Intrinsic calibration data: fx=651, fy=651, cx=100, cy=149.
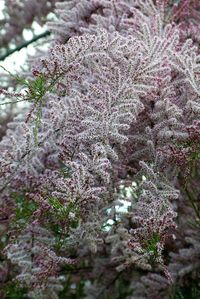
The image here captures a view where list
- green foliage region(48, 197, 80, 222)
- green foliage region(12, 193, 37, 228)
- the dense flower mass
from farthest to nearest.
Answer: green foliage region(12, 193, 37, 228) → the dense flower mass → green foliage region(48, 197, 80, 222)

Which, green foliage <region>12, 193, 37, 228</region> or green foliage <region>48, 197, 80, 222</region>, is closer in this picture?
green foliage <region>48, 197, 80, 222</region>

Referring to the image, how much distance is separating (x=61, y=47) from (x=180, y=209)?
62.0 inches

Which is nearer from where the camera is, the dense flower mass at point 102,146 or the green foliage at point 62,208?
the green foliage at point 62,208

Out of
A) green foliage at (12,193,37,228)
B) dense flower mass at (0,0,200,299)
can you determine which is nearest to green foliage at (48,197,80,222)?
dense flower mass at (0,0,200,299)

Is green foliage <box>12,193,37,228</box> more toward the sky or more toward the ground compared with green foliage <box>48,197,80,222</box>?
more toward the sky

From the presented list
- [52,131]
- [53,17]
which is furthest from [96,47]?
[53,17]

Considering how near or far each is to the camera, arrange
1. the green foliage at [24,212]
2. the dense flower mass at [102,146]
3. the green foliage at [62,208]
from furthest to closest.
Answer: the green foliage at [24,212] < the dense flower mass at [102,146] < the green foliage at [62,208]

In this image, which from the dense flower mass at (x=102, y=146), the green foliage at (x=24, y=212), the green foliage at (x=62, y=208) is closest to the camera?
the green foliage at (x=62, y=208)

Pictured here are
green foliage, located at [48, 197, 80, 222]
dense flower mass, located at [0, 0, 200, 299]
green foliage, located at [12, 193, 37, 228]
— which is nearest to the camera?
green foliage, located at [48, 197, 80, 222]

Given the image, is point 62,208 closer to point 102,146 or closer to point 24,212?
point 102,146

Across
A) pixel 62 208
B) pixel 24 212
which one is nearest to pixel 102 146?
pixel 62 208

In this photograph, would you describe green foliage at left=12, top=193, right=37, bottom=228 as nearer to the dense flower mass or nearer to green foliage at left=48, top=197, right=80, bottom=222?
the dense flower mass

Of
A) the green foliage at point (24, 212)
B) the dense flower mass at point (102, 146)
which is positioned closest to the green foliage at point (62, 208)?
the dense flower mass at point (102, 146)

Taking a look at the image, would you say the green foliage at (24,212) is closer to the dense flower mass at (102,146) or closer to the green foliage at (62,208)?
the dense flower mass at (102,146)
